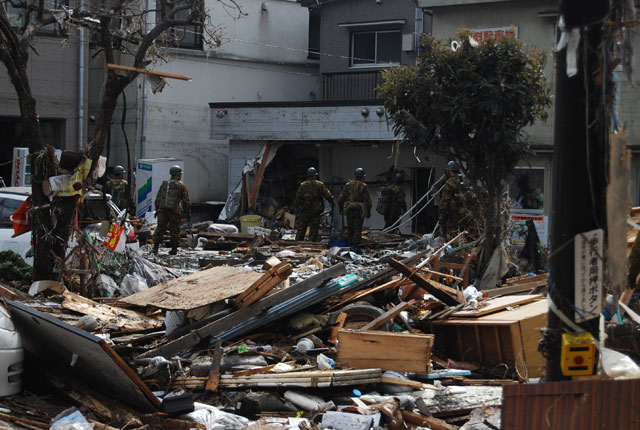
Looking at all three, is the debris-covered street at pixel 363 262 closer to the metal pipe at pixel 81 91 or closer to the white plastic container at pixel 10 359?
the white plastic container at pixel 10 359

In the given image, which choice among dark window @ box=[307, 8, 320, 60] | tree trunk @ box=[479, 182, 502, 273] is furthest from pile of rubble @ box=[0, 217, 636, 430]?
dark window @ box=[307, 8, 320, 60]

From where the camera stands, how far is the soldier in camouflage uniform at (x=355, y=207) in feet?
57.3

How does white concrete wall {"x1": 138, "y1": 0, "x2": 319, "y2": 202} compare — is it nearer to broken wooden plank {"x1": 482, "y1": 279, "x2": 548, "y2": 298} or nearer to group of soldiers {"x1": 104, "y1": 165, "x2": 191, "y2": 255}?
→ group of soldiers {"x1": 104, "y1": 165, "x2": 191, "y2": 255}

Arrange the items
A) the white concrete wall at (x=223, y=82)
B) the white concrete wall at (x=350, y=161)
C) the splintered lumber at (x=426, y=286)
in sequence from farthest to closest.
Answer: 1. the white concrete wall at (x=223, y=82)
2. the white concrete wall at (x=350, y=161)
3. the splintered lumber at (x=426, y=286)

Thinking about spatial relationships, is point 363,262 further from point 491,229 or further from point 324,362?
point 324,362

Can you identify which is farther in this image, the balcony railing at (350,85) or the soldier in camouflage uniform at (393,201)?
the balcony railing at (350,85)

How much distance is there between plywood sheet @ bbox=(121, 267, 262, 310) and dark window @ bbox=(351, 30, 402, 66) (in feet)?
58.7

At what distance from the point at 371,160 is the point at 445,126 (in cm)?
1126

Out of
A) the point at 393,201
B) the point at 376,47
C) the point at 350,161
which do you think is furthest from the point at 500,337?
the point at 376,47

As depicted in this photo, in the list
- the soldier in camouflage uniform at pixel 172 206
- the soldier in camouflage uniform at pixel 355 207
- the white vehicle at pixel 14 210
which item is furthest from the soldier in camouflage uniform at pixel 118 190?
the soldier in camouflage uniform at pixel 355 207

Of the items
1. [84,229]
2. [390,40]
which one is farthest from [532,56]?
[390,40]

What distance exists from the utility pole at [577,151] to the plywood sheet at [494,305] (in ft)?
13.9

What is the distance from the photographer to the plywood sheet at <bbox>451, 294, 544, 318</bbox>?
8.34 meters

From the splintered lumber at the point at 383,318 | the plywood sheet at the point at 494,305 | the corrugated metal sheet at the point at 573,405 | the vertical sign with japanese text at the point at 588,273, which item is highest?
the vertical sign with japanese text at the point at 588,273
